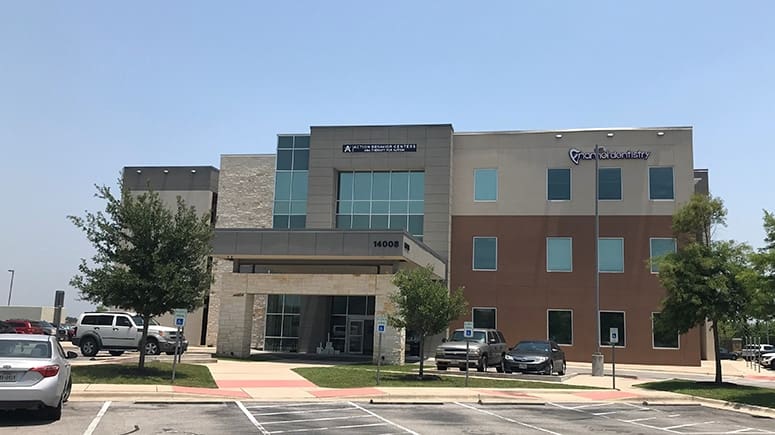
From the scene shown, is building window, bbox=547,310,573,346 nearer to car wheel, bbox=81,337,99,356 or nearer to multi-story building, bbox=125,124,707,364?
multi-story building, bbox=125,124,707,364

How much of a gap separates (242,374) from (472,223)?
21.6 metres

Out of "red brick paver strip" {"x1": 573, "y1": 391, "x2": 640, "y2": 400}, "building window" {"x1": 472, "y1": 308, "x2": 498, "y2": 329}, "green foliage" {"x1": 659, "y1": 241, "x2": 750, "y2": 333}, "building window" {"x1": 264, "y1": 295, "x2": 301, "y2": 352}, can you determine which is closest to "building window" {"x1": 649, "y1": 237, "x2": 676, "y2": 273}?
"building window" {"x1": 472, "y1": 308, "x2": 498, "y2": 329}

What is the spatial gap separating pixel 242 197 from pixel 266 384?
26.0m

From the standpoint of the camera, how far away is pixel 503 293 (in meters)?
41.6

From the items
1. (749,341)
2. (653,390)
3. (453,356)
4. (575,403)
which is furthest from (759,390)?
(749,341)

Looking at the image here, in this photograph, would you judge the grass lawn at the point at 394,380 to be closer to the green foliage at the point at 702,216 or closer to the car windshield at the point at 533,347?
the car windshield at the point at 533,347

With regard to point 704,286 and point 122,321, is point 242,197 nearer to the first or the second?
point 122,321

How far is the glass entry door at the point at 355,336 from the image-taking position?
135 ft

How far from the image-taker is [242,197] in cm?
4578

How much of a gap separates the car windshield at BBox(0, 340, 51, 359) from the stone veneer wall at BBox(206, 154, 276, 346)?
32.2 metres

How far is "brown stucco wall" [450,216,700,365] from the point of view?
39875 millimetres

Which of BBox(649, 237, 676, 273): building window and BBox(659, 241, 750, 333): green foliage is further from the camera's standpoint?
BBox(649, 237, 676, 273): building window

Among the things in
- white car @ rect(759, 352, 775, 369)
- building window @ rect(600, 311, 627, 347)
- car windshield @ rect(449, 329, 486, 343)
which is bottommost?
white car @ rect(759, 352, 775, 369)

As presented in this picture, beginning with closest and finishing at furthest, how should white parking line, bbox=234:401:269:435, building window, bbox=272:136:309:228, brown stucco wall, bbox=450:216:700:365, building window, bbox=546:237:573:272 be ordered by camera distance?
white parking line, bbox=234:401:269:435 < brown stucco wall, bbox=450:216:700:365 < building window, bbox=546:237:573:272 < building window, bbox=272:136:309:228
